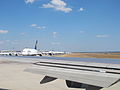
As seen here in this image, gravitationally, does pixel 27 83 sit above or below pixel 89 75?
below

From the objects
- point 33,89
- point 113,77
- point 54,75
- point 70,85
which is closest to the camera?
point 113,77

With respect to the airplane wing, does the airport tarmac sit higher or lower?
lower

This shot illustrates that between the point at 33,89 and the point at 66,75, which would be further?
the point at 33,89

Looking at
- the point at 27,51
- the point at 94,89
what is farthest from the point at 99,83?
the point at 27,51

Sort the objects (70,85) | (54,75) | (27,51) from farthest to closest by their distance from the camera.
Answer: (27,51)
(70,85)
(54,75)

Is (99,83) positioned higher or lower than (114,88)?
higher

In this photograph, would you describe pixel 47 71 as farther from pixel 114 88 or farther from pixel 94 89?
pixel 114 88

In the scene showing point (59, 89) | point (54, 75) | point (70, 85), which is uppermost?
point (54, 75)

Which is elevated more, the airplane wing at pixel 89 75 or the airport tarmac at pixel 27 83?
the airplane wing at pixel 89 75

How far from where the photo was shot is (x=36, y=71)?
3.33m

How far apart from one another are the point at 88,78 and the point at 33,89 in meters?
5.26

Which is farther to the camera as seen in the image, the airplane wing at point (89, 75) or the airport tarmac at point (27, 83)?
the airport tarmac at point (27, 83)

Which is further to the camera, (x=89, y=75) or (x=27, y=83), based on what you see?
(x=27, y=83)

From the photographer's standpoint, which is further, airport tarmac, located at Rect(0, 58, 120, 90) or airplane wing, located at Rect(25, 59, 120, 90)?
airport tarmac, located at Rect(0, 58, 120, 90)
